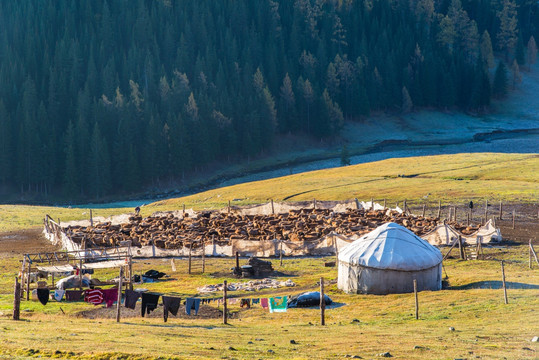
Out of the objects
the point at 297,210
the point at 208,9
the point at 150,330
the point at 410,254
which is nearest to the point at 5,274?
the point at 150,330

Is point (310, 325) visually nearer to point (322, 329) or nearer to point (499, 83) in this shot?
point (322, 329)

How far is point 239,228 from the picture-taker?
→ 62656 mm

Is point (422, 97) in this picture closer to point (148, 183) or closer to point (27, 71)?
point (148, 183)

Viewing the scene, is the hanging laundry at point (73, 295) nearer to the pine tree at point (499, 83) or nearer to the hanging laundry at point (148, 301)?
the hanging laundry at point (148, 301)

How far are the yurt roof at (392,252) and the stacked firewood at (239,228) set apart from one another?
15.1m

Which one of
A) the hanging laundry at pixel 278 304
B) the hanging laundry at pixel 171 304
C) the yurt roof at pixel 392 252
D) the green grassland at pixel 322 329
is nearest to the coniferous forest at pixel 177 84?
the yurt roof at pixel 392 252

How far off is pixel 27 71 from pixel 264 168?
5940cm

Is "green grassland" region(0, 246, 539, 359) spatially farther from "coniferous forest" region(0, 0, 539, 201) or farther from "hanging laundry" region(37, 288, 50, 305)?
"coniferous forest" region(0, 0, 539, 201)

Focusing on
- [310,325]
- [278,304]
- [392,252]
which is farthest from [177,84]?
[310,325]

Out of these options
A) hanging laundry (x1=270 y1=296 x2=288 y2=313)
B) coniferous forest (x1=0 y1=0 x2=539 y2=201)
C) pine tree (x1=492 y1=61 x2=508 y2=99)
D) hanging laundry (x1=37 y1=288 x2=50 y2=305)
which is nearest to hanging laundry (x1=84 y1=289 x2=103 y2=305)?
hanging laundry (x1=37 y1=288 x2=50 y2=305)

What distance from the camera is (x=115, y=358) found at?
22.4m

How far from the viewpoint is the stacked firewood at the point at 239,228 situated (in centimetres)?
5847

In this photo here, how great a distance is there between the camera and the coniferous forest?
135 meters

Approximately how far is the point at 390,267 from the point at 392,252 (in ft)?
3.37
